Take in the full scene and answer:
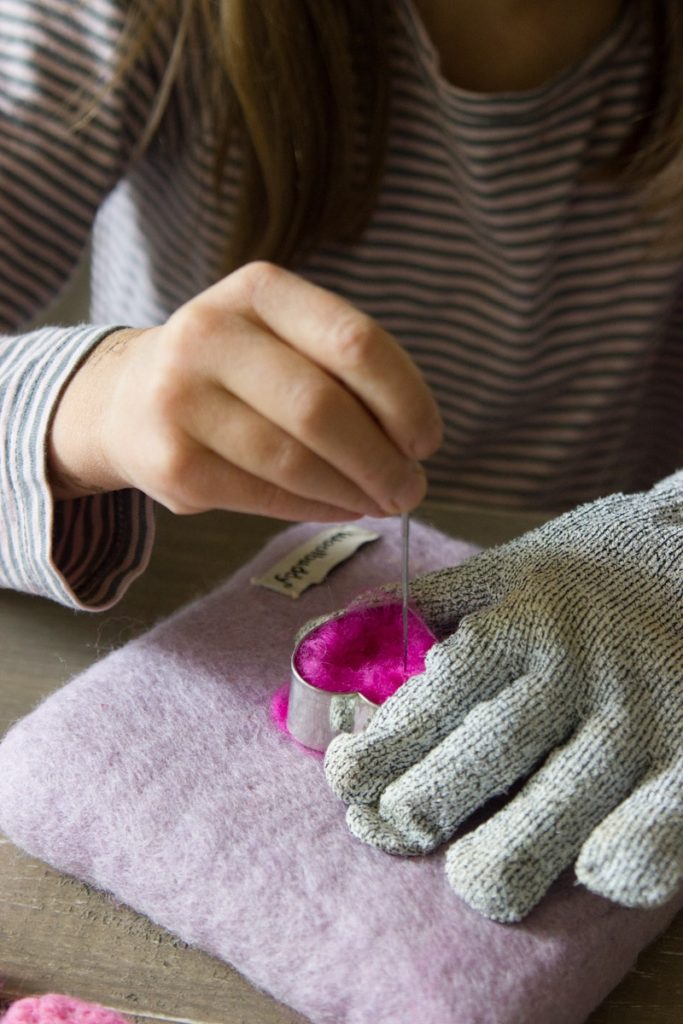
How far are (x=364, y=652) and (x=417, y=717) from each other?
0.22 feet

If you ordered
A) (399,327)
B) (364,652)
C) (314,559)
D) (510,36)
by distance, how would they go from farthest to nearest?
(399,327) < (510,36) < (314,559) < (364,652)

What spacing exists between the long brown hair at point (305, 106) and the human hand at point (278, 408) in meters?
0.28

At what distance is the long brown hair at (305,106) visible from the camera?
660 mm

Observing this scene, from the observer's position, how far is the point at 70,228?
748mm

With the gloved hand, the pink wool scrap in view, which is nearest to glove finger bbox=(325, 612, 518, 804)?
the gloved hand

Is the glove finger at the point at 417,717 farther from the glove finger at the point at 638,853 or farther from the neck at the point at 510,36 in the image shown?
the neck at the point at 510,36

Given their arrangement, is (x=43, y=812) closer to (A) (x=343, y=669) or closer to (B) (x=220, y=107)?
(A) (x=343, y=669)

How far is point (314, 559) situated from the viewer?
2.06 ft

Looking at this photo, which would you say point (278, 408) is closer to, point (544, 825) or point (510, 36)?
point (544, 825)

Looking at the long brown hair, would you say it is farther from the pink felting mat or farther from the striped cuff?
the pink felting mat

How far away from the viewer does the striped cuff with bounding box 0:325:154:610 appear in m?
0.55

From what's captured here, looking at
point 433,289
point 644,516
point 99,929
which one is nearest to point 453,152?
point 433,289

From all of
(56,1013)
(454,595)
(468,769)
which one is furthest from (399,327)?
(56,1013)

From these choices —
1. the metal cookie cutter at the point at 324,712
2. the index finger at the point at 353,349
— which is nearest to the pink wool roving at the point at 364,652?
the metal cookie cutter at the point at 324,712
